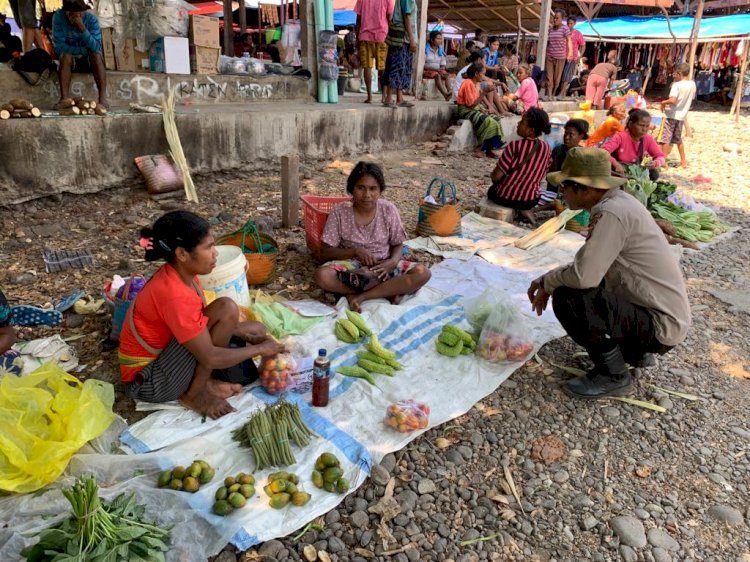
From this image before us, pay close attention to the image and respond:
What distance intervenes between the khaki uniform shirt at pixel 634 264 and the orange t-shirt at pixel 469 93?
7.30m

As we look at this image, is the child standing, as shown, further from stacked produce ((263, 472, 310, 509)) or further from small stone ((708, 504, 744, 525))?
stacked produce ((263, 472, 310, 509))

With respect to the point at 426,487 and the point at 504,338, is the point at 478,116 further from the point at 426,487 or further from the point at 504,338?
the point at 426,487

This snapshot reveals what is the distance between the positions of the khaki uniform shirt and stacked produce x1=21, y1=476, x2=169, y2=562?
91.9 inches

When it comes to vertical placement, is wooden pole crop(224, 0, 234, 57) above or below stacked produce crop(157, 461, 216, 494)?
above

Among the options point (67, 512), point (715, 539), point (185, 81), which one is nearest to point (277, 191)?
point (185, 81)

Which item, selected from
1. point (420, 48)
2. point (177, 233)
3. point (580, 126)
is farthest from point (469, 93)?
point (177, 233)

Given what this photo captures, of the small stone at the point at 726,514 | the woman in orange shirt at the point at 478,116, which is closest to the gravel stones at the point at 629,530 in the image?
the small stone at the point at 726,514

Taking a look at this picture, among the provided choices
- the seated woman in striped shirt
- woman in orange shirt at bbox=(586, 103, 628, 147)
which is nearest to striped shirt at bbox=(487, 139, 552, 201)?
the seated woman in striped shirt

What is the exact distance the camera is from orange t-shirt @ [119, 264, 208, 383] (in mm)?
2469

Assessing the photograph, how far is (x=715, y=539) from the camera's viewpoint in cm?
227

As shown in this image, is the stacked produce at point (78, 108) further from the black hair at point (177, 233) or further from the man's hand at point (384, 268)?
the black hair at point (177, 233)

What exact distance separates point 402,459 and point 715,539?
1.36m

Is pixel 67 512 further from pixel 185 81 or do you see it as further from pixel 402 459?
pixel 185 81

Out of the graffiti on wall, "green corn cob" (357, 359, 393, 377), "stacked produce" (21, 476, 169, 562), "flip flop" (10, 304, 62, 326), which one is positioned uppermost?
the graffiti on wall
